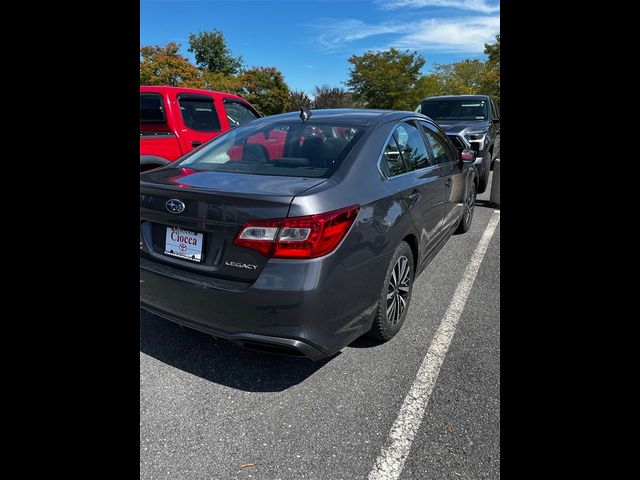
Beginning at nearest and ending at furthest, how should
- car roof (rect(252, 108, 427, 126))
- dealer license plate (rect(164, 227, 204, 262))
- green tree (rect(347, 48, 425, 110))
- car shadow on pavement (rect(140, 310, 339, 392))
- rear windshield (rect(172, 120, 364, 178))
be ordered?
dealer license plate (rect(164, 227, 204, 262))
car shadow on pavement (rect(140, 310, 339, 392))
rear windshield (rect(172, 120, 364, 178))
car roof (rect(252, 108, 427, 126))
green tree (rect(347, 48, 425, 110))

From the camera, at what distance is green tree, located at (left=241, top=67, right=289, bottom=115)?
3111 centimetres

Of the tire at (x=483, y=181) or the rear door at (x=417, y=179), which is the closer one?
the rear door at (x=417, y=179)

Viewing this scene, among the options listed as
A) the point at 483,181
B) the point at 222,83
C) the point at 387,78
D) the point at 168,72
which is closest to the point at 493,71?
the point at 387,78

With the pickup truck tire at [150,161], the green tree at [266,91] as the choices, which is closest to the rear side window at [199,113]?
the pickup truck tire at [150,161]

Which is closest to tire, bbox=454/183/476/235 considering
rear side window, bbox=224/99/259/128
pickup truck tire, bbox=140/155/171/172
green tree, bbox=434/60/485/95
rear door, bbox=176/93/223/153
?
rear door, bbox=176/93/223/153

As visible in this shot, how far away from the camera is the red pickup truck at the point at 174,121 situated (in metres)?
5.66

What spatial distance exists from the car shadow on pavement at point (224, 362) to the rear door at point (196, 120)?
3.69 metres

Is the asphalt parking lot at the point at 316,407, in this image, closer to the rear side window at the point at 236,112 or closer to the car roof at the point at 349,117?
the car roof at the point at 349,117

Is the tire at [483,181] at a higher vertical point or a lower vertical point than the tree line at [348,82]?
lower

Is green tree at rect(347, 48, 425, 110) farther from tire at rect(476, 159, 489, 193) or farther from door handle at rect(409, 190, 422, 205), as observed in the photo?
door handle at rect(409, 190, 422, 205)

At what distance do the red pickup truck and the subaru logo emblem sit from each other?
3.54 m
